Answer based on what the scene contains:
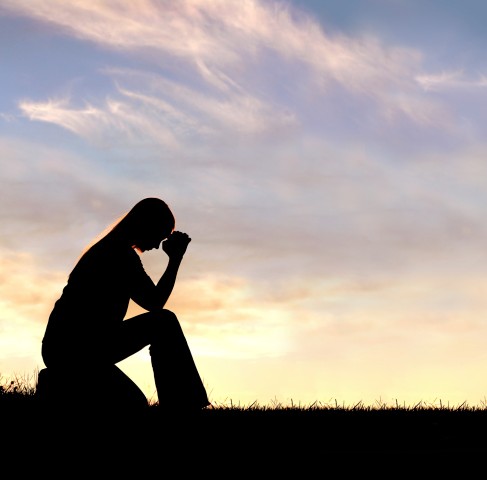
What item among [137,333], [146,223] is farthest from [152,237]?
[137,333]

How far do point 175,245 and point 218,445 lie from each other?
5.86 ft

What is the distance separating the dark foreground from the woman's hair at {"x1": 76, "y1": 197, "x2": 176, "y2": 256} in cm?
155

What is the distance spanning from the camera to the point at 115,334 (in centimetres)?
679

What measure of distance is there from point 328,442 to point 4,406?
3.56m

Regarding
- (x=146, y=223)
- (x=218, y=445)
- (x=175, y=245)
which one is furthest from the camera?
(x=175, y=245)

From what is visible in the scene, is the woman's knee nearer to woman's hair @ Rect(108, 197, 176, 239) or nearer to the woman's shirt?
the woman's shirt

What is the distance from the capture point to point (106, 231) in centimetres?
719

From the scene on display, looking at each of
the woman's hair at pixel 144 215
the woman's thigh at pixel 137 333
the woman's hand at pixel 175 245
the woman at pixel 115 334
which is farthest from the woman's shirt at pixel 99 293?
the woman's hand at pixel 175 245

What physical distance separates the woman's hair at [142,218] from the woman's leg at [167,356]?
2.59ft

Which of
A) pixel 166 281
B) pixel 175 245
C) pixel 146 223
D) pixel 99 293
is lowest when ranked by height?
pixel 99 293

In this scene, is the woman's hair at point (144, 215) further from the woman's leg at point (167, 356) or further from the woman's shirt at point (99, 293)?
the woman's leg at point (167, 356)

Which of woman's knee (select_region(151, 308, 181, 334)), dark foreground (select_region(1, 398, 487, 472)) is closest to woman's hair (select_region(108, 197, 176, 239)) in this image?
woman's knee (select_region(151, 308, 181, 334))

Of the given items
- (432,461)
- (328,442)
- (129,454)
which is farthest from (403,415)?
(129,454)

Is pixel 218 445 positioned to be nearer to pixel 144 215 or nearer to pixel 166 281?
pixel 166 281
